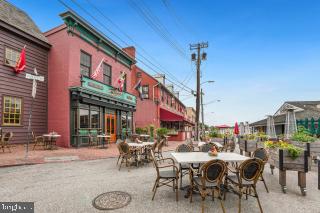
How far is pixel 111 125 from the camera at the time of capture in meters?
17.7

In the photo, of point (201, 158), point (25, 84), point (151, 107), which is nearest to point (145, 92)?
point (151, 107)

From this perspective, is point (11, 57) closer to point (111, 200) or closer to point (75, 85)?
point (75, 85)

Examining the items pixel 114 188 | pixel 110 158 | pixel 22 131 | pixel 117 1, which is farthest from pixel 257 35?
pixel 22 131

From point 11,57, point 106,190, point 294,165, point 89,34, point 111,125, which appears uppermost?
point 89,34

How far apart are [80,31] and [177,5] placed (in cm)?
733

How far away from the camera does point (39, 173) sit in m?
6.65

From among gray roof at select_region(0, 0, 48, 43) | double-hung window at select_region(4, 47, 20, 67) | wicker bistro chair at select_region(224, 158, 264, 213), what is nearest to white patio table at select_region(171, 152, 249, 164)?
wicker bistro chair at select_region(224, 158, 264, 213)

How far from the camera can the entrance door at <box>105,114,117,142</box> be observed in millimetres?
17044

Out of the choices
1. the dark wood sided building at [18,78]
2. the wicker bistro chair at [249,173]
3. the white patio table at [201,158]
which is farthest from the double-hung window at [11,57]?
the wicker bistro chair at [249,173]

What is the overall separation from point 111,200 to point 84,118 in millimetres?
10809

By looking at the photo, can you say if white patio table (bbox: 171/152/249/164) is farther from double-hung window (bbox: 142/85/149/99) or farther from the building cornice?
double-hung window (bbox: 142/85/149/99)

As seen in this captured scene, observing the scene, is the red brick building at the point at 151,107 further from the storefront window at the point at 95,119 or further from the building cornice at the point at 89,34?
the storefront window at the point at 95,119

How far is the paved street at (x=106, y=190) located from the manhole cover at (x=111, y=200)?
140 millimetres

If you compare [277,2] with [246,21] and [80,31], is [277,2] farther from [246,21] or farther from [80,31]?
[80,31]
